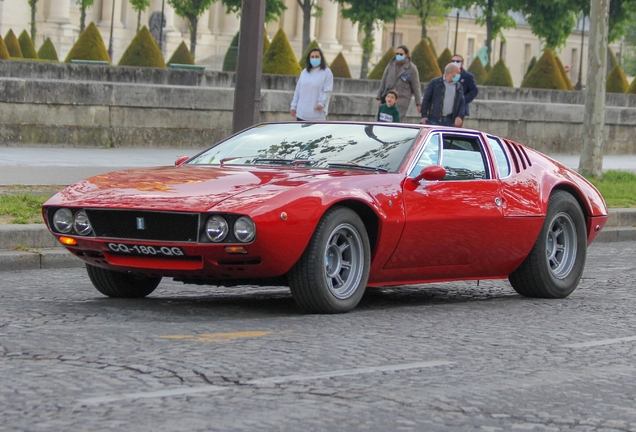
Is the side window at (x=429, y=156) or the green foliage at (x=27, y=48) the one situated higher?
the green foliage at (x=27, y=48)

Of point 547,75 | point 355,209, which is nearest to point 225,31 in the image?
point 547,75

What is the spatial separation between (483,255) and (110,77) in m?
25.0

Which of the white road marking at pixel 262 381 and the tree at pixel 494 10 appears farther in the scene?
the tree at pixel 494 10

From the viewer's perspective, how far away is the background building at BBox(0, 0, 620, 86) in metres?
75.2

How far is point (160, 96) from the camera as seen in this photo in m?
21.7


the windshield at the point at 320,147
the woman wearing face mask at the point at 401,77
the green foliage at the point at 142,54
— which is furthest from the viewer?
the green foliage at the point at 142,54

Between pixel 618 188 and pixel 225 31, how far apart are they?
242 ft

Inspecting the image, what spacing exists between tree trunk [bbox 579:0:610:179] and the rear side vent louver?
36.9 ft

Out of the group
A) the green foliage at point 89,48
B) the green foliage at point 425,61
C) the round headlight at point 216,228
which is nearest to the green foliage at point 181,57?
the green foliage at point 89,48

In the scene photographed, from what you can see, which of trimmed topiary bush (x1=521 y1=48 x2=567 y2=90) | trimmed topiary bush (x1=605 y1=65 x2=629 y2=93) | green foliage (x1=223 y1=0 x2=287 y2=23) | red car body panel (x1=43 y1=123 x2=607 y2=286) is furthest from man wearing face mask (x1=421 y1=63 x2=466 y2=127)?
green foliage (x1=223 y1=0 x2=287 y2=23)

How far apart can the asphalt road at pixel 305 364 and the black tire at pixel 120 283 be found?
84 mm

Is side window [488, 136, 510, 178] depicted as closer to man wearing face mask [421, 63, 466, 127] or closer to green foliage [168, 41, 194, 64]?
man wearing face mask [421, 63, 466, 127]

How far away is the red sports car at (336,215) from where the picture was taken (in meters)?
7.45

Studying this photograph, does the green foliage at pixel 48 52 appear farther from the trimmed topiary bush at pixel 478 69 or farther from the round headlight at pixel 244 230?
the round headlight at pixel 244 230
